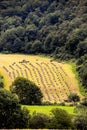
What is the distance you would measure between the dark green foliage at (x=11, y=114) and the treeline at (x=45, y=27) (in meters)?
66.3

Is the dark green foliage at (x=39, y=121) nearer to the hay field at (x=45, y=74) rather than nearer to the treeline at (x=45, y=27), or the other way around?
the hay field at (x=45, y=74)

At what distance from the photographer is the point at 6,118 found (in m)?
52.0

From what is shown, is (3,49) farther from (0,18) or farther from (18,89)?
(18,89)

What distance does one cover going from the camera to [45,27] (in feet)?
477

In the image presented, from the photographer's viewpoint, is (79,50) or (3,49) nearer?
(79,50)

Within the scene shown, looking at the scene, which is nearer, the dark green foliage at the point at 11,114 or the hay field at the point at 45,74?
the dark green foliage at the point at 11,114

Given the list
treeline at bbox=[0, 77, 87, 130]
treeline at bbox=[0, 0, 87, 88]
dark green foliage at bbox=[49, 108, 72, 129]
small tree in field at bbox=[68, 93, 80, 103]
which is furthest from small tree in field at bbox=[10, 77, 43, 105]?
treeline at bbox=[0, 0, 87, 88]

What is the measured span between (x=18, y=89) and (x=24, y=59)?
48226 millimetres

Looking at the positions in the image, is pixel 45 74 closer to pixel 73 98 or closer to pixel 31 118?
pixel 73 98

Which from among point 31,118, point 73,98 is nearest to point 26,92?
point 73,98

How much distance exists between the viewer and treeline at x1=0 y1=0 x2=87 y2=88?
415ft

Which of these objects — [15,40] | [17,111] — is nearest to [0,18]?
[15,40]

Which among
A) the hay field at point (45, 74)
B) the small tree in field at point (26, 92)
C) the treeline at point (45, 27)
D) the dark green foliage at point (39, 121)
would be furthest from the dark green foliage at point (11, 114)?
the treeline at point (45, 27)

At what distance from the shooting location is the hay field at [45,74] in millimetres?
90650
